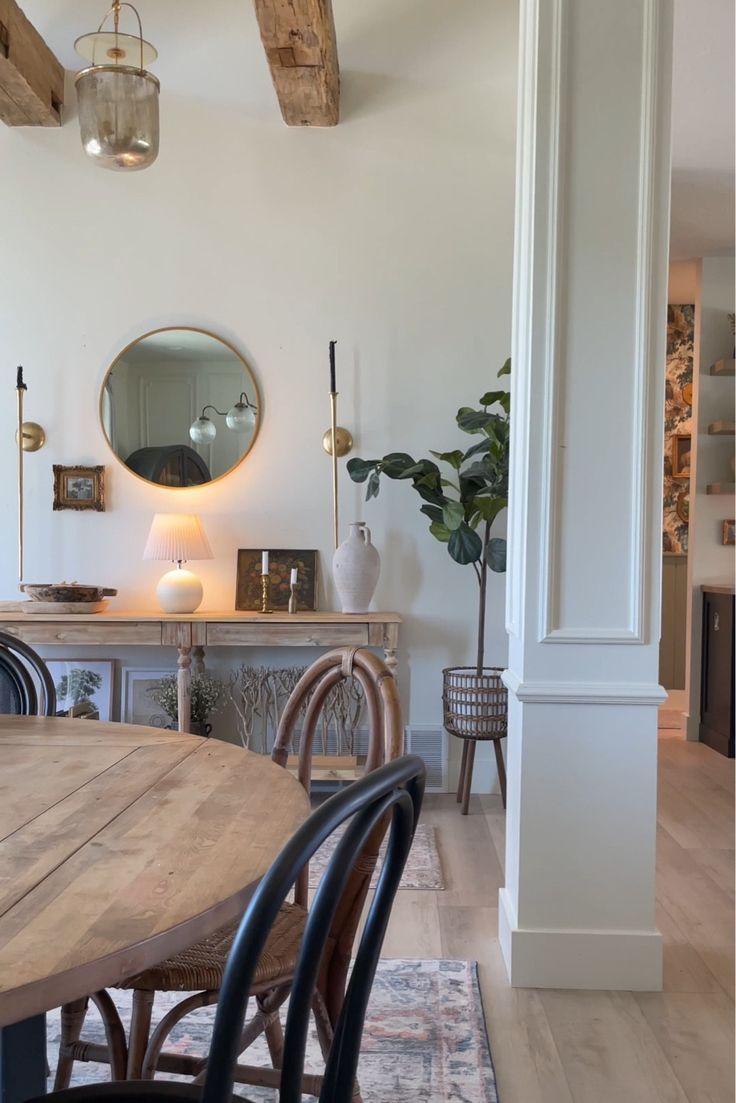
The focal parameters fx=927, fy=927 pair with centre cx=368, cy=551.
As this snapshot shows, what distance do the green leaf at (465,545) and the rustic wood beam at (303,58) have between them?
6.03 ft

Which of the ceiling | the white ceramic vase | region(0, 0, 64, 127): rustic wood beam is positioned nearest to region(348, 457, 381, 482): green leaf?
the white ceramic vase

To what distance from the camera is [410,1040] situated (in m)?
2.01

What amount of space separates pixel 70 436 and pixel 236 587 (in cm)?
101

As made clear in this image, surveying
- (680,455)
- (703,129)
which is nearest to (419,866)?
(703,129)

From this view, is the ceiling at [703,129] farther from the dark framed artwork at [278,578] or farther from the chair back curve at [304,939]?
the chair back curve at [304,939]

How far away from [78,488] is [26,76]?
65.6 inches

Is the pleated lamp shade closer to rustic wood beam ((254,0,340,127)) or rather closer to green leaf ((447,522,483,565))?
green leaf ((447,522,483,565))

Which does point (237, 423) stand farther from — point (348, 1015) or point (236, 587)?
point (348, 1015)

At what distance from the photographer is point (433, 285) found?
411 cm

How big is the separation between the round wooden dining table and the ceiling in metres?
2.77

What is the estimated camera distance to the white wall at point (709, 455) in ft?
17.4

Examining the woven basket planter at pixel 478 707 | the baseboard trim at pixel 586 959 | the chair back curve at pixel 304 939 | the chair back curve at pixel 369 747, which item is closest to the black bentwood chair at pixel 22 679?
the chair back curve at pixel 369 747

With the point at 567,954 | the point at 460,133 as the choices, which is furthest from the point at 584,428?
the point at 460,133

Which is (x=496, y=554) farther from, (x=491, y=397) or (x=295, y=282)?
(x=295, y=282)
